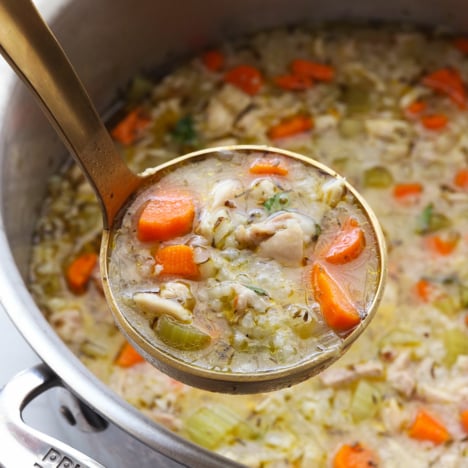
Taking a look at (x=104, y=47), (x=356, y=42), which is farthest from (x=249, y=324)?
(x=356, y=42)

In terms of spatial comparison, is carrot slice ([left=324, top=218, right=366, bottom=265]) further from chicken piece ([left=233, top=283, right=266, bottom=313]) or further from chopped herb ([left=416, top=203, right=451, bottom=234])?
chopped herb ([left=416, top=203, right=451, bottom=234])

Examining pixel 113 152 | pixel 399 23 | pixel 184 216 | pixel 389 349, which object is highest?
pixel 113 152

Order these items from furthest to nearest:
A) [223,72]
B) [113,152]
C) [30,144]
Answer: [223,72]
[30,144]
[113,152]

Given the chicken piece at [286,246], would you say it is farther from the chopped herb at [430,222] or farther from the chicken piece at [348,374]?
the chopped herb at [430,222]

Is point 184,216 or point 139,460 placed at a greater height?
point 184,216

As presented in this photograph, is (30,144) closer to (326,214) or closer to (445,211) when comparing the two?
(326,214)

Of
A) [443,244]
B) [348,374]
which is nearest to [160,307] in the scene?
[348,374]

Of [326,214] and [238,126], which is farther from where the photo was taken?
[238,126]
